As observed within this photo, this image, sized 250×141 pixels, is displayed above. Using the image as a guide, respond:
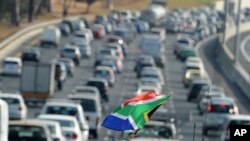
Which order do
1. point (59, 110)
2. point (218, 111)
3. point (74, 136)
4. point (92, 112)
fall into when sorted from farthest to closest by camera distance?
point (218, 111) → point (92, 112) → point (59, 110) → point (74, 136)

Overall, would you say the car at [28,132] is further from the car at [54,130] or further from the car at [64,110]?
the car at [64,110]

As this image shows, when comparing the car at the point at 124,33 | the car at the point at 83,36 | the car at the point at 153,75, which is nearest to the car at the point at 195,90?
the car at the point at 153,75

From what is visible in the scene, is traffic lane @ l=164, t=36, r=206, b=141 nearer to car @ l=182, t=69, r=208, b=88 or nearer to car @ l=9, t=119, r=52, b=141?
car @ l=182, t=69, r=208, b=88

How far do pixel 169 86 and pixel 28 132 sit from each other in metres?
41.6

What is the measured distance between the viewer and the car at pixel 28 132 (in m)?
22.4

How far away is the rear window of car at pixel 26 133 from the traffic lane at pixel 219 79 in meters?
27.5

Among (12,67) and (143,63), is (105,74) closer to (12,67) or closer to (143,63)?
(12,67)

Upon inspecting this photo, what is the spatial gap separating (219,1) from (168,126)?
148 m

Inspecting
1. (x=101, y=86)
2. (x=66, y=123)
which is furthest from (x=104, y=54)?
(x=66, y=123)

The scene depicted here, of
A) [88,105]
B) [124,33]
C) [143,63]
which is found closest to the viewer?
[88,105]

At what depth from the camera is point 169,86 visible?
63969 millimetres

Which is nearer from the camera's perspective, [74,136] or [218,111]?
[74,136]

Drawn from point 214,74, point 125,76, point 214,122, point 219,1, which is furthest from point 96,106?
point 219,1

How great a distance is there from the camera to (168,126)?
87.7 ft
